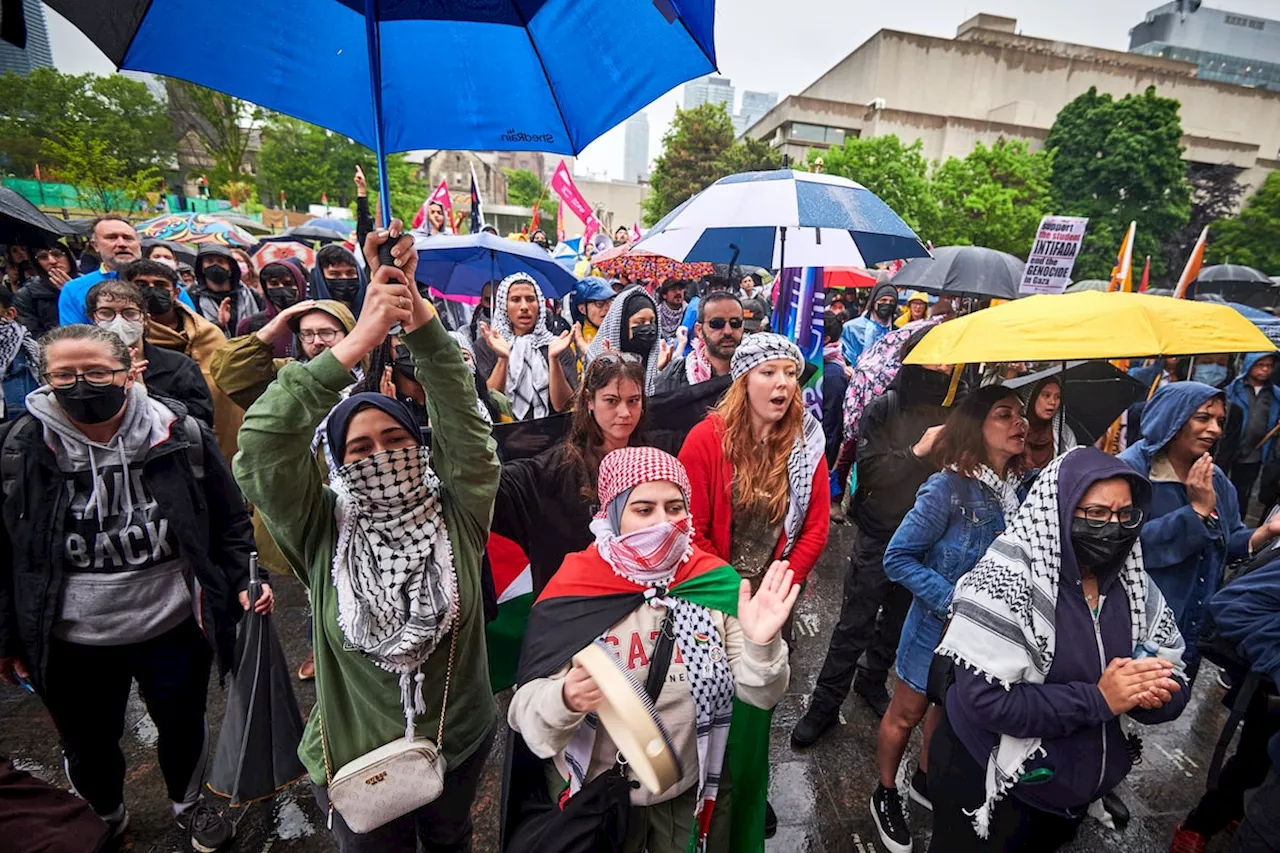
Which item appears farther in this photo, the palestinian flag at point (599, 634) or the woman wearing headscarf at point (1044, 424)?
the woman wearing headscarf at point (1044, 424)

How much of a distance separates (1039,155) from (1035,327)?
126 ft

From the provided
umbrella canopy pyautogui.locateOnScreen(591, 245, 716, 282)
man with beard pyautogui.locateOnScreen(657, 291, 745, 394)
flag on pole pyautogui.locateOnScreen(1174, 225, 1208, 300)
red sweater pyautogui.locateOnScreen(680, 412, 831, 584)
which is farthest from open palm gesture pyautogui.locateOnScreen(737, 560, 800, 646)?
umbrella canopy pyautogui.locateOnScreen(591, 245, 716, 282)

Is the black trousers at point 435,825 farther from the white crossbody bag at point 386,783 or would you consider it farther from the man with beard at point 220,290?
the man with beard at point 220,290

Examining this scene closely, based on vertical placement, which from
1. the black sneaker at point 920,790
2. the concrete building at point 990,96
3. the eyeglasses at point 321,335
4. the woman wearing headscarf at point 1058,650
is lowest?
the black sneaker at point 920,790

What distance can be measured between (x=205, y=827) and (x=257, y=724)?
0.87m

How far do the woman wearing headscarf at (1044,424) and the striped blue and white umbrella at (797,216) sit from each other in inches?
43.0

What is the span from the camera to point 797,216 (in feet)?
10.1

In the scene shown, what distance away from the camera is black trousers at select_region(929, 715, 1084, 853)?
2.07 m

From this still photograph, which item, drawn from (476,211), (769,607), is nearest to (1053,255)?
(769,607)

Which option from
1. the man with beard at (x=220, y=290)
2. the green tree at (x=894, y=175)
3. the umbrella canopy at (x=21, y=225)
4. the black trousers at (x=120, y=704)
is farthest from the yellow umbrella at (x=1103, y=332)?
the green tree at (x=894, y=175)

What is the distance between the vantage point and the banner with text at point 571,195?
11953 mm

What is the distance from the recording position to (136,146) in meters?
31.0

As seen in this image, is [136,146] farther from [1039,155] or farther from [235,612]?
[1039,155]

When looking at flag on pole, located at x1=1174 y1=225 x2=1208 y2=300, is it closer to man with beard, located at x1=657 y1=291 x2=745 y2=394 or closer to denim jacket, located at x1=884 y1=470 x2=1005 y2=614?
denim jacket, located at x1=884 y1=470 x2=1005 y2=614
